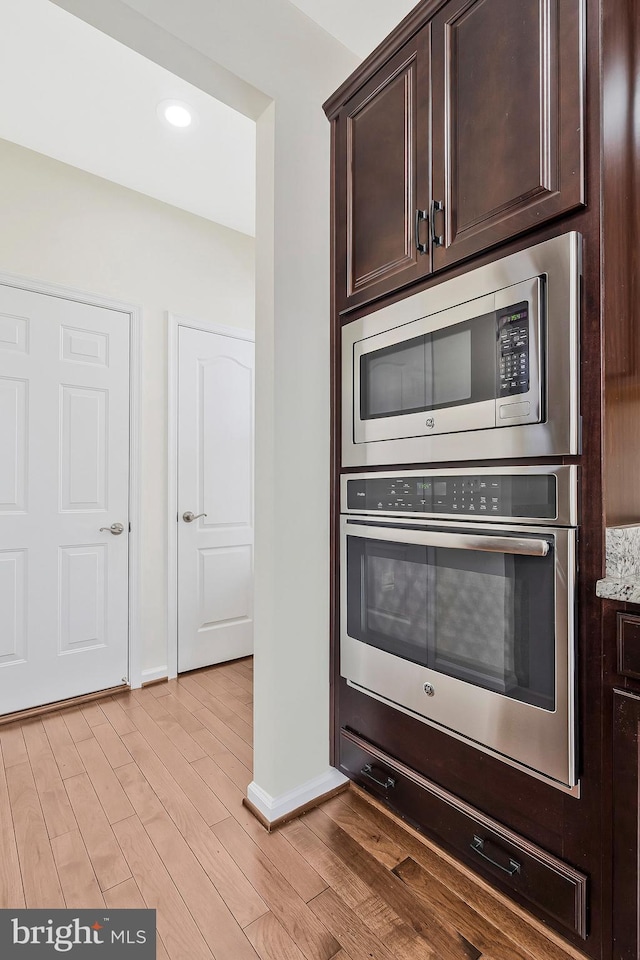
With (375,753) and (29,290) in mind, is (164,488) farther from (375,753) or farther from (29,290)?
(375,753)

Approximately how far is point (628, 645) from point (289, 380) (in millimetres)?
1178

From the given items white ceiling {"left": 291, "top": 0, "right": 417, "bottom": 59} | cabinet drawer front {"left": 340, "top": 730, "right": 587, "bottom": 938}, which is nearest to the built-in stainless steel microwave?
cabinet drawer front {"left": 340, "top": 730, "right": 587, "bottom": 938}

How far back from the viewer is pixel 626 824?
3.16 ft

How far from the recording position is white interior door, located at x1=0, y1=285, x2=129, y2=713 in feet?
7.92

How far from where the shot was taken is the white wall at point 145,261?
2.45 metres

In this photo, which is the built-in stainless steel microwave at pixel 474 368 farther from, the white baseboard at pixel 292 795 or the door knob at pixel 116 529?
the door knob at pixel 116 529

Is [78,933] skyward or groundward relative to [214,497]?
groundward

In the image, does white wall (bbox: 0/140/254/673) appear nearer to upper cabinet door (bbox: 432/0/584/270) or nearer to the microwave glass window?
the microwave glass window

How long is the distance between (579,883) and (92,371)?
9.17 ft

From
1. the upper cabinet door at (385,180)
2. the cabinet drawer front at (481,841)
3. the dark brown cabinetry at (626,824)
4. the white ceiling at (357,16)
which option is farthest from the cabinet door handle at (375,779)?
the white ceiling at (357,16)

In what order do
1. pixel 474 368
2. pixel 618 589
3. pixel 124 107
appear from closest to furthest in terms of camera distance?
pixel 618 589 < pixel 474 368 < pixel 124 107

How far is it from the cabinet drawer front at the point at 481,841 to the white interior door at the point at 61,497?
1.69m

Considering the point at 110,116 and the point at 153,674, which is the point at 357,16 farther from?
the point at 153,674

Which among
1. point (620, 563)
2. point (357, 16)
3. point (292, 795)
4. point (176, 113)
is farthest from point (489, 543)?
point (176, 113)
